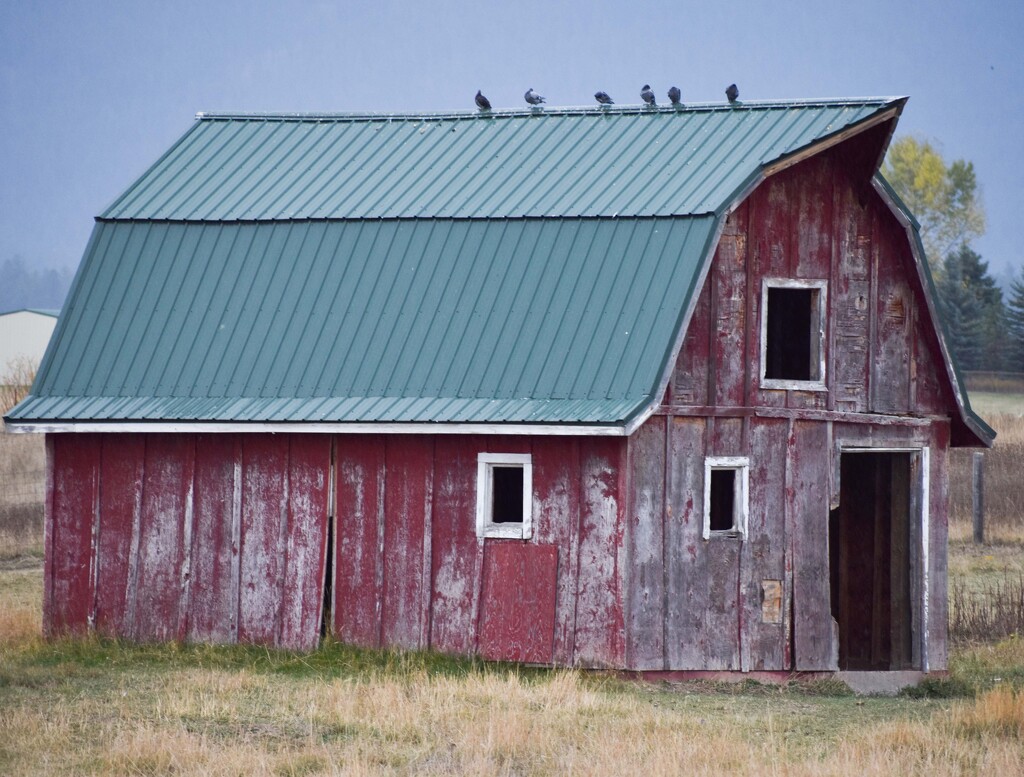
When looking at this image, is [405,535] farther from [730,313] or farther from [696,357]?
[730,313]

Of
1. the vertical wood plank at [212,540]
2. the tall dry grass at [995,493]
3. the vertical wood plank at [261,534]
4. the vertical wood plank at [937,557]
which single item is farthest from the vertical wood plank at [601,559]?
the tall dry grass at [995,493]

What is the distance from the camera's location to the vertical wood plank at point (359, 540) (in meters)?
17.5

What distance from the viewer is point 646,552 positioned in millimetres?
16703

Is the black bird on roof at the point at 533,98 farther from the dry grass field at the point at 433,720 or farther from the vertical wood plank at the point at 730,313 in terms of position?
the dry grass field at the point at 433,720

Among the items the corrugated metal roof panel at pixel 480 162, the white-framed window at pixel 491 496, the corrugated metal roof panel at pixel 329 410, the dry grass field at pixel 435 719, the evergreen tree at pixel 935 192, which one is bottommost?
the dry grass field at pixel 435 719

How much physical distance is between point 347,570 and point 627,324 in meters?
3.78

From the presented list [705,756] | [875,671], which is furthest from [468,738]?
[875,671]

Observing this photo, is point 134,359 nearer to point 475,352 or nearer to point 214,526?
point 214,526

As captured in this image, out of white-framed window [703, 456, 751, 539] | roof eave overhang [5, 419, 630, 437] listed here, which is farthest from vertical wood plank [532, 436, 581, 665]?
white-framed window [703, 456, 751, 539]

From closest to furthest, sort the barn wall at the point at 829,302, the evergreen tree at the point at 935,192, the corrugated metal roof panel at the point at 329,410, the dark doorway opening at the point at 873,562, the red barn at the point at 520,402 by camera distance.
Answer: the corrugated metal roof panel at the point at 329,410 < the red barn at the point at 520,402 < the barn wall at the point at 829,302 < the dark doorway opening at the point at 873,562 < the evergreen tree at the point at 935,192

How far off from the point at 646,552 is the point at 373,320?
150 inches

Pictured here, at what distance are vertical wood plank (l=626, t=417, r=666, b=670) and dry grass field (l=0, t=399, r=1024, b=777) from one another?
0.46 m

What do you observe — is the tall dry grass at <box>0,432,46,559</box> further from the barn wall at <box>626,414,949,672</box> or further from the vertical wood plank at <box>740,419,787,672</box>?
the vertical wood plank at <box>740,419,787,672</box>

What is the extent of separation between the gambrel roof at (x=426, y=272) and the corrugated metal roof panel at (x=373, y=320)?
0.02m
